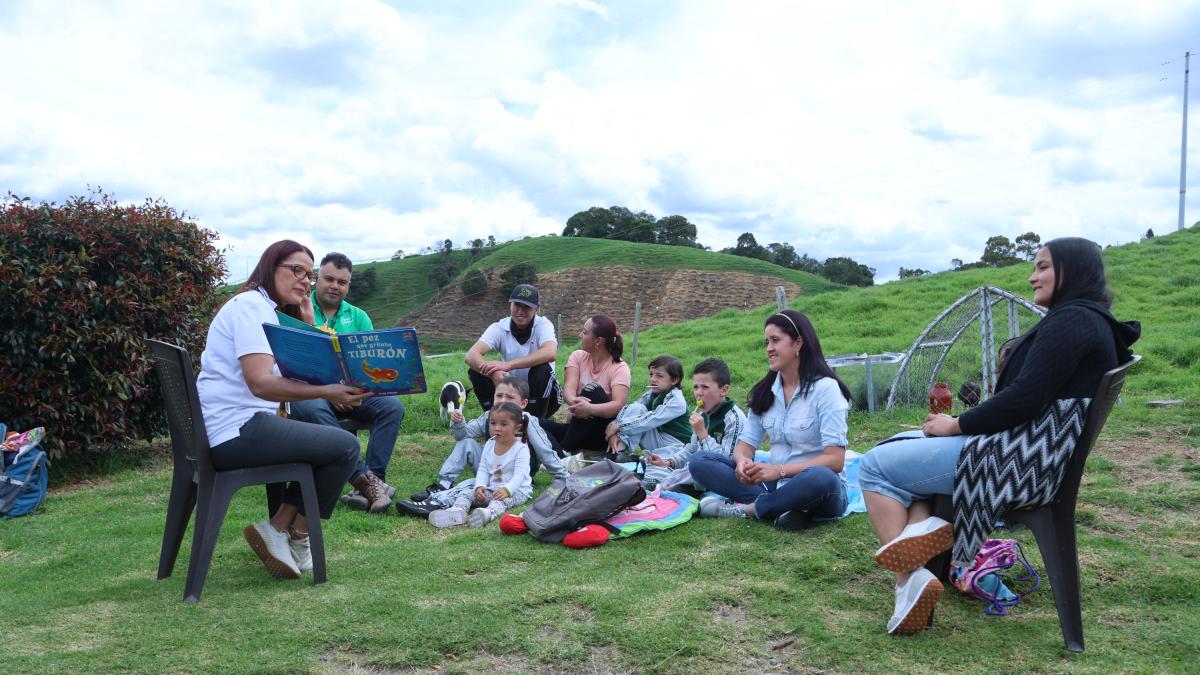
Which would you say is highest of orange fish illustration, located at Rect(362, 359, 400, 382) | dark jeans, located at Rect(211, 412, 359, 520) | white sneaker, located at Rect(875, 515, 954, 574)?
orange fish illustration, located at Rect(362, 359, 400, 382)

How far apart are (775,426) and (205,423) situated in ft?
9.46

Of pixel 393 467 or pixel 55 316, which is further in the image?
pixel 393 467

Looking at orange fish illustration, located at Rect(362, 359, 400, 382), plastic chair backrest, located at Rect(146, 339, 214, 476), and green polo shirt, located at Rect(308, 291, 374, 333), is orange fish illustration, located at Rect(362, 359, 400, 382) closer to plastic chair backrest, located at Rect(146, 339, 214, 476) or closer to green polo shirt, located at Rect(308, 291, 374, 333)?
plastic chair backrest, located at Rect(146, 339, 214, 476)

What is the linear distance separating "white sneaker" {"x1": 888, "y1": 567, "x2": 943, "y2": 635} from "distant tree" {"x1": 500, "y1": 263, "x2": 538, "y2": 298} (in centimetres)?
5334

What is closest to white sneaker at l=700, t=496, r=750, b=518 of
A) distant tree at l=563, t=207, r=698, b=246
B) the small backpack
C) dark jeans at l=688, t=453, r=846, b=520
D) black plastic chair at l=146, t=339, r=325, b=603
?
dark jeans at l=688, t=453, r=846, b=520

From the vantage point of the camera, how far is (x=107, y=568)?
4707mm

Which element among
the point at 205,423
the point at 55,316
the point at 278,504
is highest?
the point at 55,316

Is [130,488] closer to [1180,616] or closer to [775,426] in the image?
[775,426]

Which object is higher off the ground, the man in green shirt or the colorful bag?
the man in green shirt

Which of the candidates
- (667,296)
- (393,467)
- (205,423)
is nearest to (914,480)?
(205,423)

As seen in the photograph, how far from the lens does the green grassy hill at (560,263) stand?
57562 millimetres

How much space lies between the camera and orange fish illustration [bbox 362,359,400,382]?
13.6 ft

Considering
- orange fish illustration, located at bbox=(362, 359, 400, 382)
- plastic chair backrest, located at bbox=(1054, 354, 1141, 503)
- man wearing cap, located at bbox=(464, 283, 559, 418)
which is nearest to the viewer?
plastic chair backrest, located at bbox=(1054, 354, 1141, 503)

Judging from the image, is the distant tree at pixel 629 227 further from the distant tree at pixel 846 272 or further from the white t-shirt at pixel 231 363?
the white t-shirt at pixel 231 363
